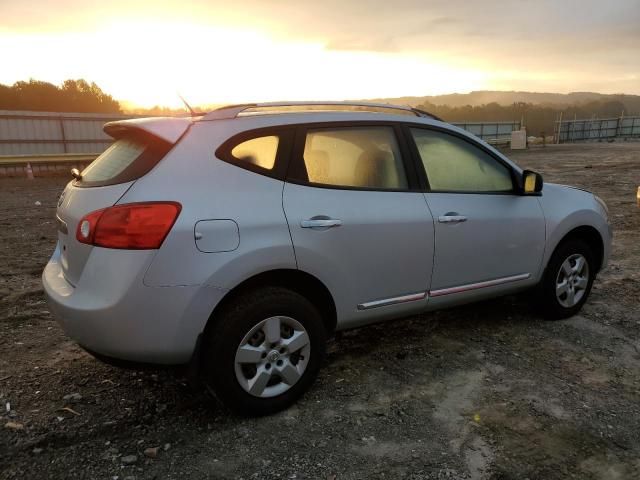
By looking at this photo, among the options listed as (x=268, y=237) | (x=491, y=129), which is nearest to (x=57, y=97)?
(x=491, y=129)

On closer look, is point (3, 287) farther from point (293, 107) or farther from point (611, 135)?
point (611, 135)

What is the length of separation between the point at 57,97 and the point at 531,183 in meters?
34.3

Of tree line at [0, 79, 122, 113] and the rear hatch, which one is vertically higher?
tree line at [0, 79, 122, 113]

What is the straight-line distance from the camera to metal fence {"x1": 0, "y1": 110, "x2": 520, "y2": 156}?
18.9 m

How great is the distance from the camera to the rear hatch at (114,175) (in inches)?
106

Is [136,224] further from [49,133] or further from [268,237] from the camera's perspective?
[49,133]

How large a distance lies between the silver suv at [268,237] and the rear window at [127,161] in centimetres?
1

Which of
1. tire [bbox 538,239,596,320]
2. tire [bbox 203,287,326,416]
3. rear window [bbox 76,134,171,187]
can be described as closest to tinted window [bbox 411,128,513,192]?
tire [bbox 538,239,596,320]

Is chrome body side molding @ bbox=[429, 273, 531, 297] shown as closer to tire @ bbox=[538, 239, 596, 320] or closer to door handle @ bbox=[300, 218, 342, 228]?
tire @ bbox=[538, 239, 596, 320]

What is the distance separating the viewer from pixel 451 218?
351 centimetres

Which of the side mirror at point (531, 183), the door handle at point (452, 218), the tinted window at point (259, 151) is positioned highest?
the tinted window at point (259, 151)

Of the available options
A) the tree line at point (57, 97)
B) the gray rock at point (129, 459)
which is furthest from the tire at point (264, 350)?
the tree line at point (57, 97)

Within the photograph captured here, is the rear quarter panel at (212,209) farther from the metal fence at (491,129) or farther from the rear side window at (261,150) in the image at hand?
the metal fence at (491,129)

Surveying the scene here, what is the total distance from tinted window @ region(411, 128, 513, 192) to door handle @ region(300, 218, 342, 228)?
34.9 inches
